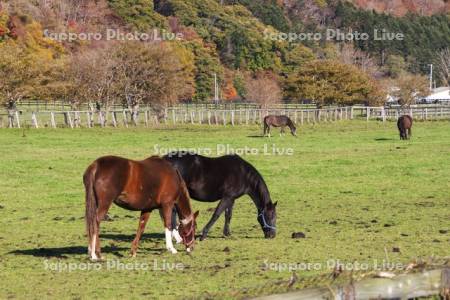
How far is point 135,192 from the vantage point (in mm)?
11305

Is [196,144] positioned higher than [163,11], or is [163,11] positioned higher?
[163,11]

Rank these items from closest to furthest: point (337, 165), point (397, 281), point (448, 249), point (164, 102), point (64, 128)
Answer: point (397, 281)
point (448, 249)
point (337, 165)
point (64, 128)
point (164, 102)

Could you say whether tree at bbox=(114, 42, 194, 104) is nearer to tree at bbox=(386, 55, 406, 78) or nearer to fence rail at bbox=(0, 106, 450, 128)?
fence rail at bbox=(0, 106, 450, 128)

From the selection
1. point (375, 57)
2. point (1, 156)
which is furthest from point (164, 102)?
point (375, 57)

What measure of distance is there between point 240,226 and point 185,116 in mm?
42918

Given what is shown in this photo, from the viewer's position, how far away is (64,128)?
4562 centimetres

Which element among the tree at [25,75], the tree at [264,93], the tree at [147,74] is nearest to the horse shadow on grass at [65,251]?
the tree at [25,75]

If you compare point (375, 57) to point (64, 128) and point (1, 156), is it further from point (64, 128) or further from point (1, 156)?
point (1, 156)

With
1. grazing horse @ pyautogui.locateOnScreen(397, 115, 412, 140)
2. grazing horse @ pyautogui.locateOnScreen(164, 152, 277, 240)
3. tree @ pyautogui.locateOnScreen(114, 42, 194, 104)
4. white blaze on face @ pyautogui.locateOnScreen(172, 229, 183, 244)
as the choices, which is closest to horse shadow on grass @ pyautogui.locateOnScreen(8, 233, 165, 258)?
white blaze on face @ pyautogui.locateOnScreen(172, 229, 183, 244)

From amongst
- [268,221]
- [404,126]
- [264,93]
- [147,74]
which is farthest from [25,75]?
[268,221]

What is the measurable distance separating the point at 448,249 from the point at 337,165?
1497cm

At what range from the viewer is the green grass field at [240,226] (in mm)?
9688

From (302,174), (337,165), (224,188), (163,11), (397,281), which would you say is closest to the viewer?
(397,281)

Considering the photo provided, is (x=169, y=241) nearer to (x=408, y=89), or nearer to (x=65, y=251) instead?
(x=65, y=251)
